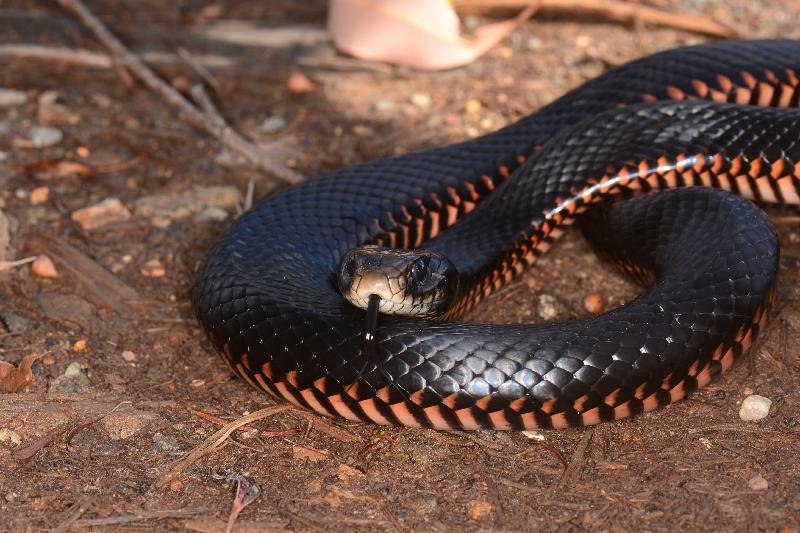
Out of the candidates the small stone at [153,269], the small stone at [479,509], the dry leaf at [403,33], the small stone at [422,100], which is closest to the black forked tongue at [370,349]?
the small stone at [479,509]

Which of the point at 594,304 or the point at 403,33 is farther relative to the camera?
the point at 403,33

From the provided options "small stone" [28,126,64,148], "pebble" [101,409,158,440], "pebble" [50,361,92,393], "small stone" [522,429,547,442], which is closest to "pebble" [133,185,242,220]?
"small stone" [28,126,64,148]

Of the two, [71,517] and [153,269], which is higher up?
[71,517]

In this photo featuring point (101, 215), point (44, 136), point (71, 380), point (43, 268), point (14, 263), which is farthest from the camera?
point (44, 136)

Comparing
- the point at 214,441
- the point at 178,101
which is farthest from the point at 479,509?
the point at 178,101

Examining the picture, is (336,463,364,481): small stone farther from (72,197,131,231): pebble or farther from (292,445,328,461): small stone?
(72,197,131,231): pebble

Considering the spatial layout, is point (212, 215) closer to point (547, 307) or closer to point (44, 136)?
point (44, 136)

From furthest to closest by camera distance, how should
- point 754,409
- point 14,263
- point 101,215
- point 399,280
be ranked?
point 101,215, point 14,263, point 399,280, point 754,409

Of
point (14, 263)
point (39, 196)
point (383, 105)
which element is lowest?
point (39, 196)
